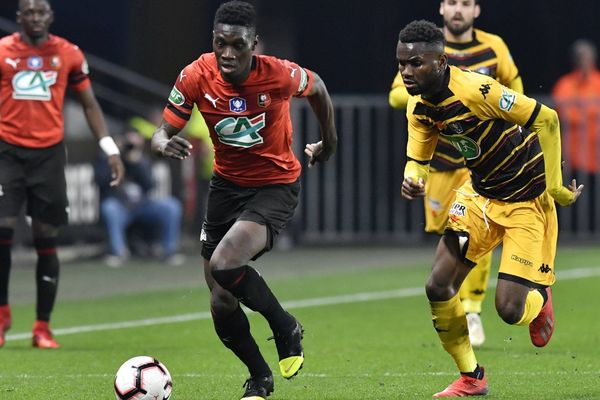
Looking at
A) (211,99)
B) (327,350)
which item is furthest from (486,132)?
(327,350)

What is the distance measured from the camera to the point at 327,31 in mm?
20047

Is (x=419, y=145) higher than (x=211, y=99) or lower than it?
lower

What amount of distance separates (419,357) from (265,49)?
971 cm

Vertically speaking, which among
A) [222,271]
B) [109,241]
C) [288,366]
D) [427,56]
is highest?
[427,56]

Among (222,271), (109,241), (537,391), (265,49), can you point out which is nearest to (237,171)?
(222,271)

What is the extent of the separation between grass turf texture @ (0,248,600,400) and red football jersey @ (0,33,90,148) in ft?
5.24

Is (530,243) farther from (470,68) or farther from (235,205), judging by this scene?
(470,68)

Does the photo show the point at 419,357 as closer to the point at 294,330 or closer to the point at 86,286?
the point at 294,330

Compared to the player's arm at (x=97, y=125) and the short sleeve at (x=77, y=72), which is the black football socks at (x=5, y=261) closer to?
the player's arm at (x=97, y=125)

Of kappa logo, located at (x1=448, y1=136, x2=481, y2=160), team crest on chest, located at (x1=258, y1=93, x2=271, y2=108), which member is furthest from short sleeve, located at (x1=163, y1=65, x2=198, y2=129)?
kappa logo, located at (x1=448, y1=136, x2=481, y2=160)

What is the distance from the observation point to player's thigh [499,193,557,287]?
8586 millimetres

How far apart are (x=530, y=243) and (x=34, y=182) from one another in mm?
4090

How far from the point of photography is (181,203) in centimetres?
1895

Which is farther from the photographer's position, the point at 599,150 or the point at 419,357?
the point at 599,150
